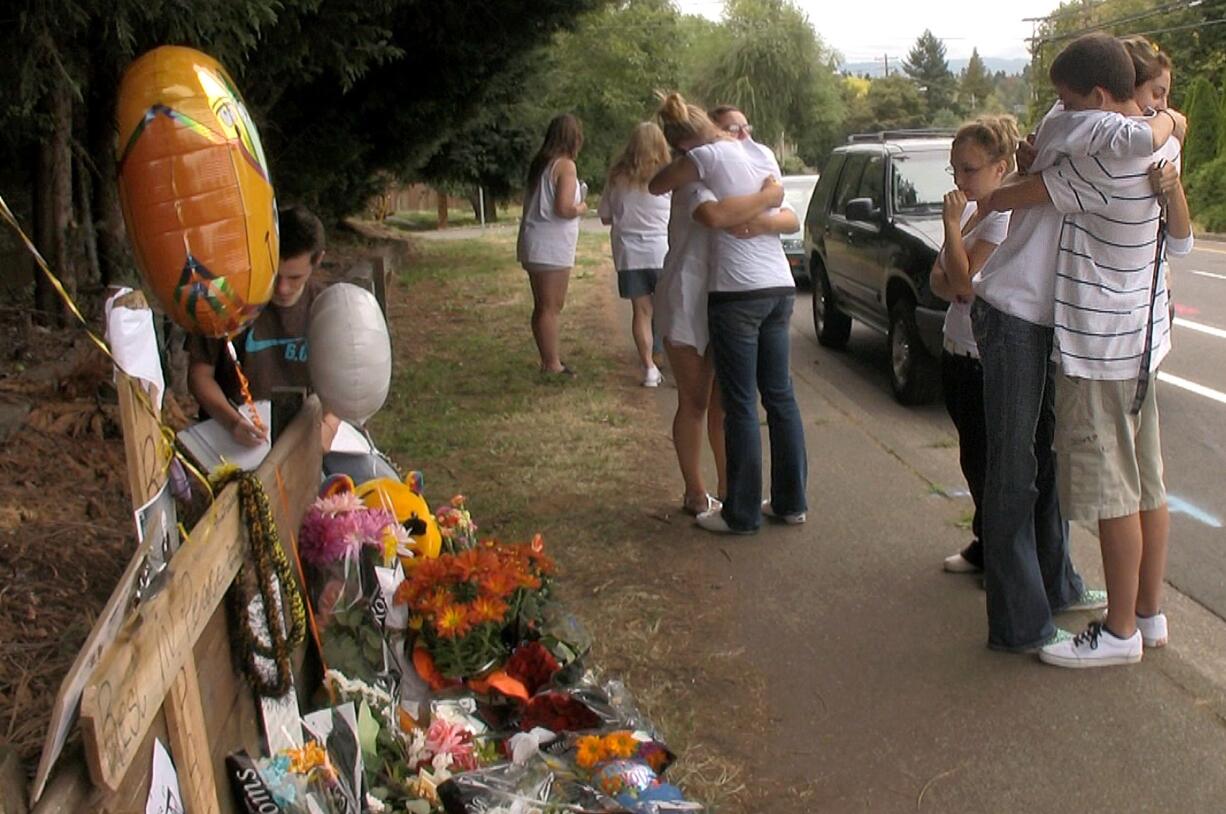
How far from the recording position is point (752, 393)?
5016mm

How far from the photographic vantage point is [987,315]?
3873 mm

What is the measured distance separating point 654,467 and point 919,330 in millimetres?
2490

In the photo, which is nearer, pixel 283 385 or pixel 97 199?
pixel 283 385

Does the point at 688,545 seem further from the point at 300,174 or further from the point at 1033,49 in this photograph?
the point at 1033,49

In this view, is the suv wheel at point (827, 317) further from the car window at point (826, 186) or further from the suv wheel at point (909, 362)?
the suv wheel at point (909, 362)

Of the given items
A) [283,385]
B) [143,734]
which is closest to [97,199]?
[283,385]

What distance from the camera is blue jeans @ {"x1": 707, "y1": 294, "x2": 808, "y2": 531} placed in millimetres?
4952

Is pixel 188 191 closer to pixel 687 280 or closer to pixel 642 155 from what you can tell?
pixel 687 280

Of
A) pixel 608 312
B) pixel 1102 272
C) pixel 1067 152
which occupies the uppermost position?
pixel 1067 152

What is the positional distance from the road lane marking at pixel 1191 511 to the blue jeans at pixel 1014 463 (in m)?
2.05

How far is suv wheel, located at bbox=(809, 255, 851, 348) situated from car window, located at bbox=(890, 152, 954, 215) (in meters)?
1.42

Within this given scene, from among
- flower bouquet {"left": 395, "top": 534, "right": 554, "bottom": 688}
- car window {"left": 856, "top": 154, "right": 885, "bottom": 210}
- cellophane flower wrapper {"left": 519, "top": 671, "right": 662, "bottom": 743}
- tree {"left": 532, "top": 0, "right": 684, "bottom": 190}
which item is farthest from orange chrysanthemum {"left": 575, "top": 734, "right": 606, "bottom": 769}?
→ tree {"left": 532, "top": 0, "right": 684, "bottom": 190}

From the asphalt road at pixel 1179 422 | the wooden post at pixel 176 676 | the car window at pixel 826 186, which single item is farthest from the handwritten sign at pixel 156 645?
the car window at pixel 826 186

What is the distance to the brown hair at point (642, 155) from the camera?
7570 millimetres
